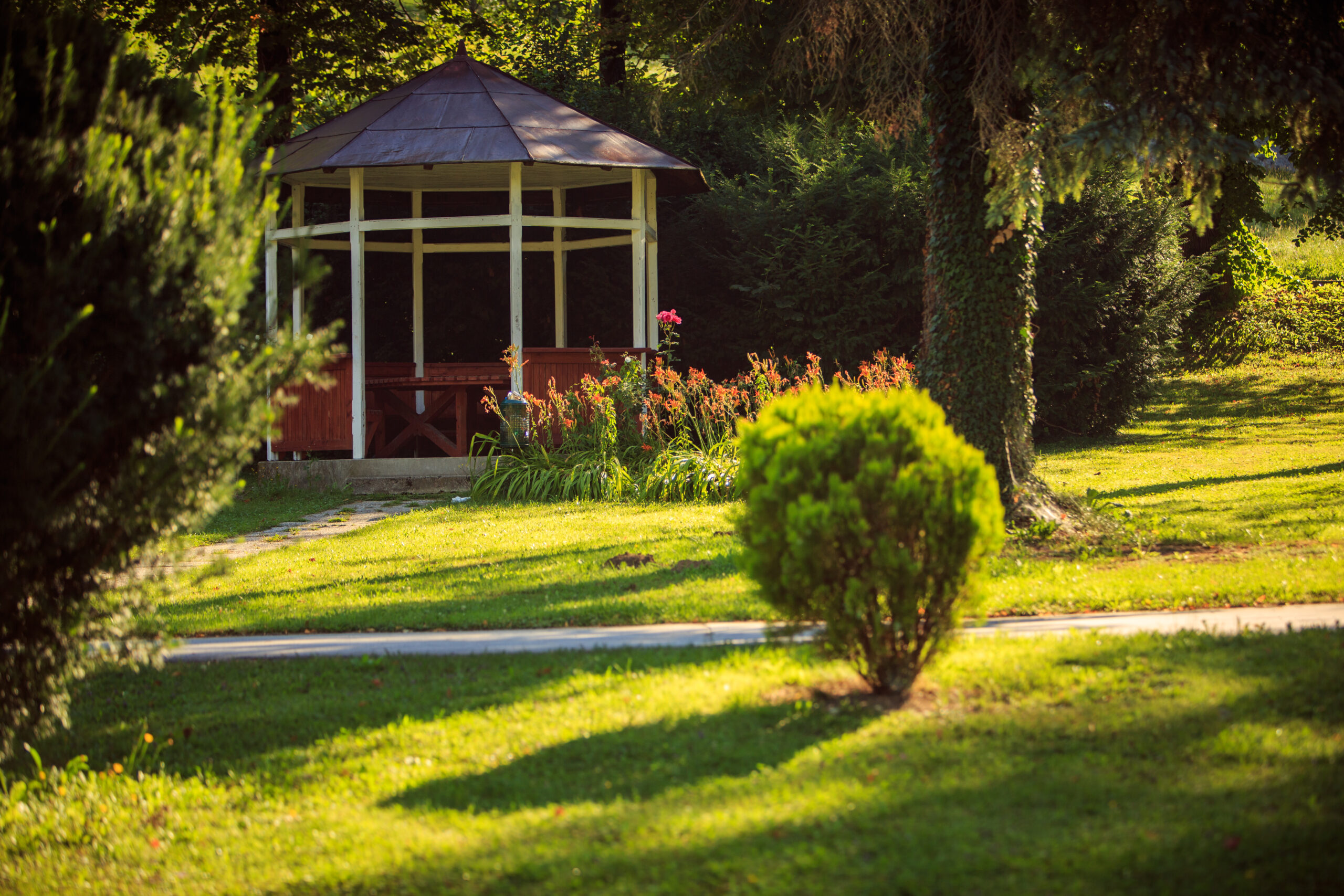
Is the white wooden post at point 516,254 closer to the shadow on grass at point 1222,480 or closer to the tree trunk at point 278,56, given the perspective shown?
the tree trunk at point 278,56

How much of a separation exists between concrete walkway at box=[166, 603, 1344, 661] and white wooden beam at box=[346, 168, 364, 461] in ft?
24.5

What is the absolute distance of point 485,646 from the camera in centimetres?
594

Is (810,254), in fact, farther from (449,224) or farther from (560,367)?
(449,224)

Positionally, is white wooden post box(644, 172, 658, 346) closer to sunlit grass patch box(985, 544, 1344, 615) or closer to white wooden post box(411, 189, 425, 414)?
white wooden post box(411, 189, 425, 414)

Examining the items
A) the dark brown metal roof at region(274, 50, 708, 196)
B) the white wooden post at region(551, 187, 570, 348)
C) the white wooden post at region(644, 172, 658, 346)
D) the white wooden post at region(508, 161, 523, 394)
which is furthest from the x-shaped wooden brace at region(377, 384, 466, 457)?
the dark brown metal roof at region(274, 50, 708, 196)

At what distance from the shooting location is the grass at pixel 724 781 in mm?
3199

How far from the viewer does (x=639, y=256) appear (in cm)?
1388

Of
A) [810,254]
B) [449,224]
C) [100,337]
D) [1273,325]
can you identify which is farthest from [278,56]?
[1273,325]

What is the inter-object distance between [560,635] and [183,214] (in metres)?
3.23

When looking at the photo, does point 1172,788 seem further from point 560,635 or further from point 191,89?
point 191,89

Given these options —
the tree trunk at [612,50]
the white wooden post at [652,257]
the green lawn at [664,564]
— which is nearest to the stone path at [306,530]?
the green lawn at [664,564]

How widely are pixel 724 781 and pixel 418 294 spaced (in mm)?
13846

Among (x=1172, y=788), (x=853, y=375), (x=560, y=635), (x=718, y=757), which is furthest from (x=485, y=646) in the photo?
(x=853, y=375)

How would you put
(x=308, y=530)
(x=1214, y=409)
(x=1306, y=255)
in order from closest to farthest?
1. (x=308, y=530)
2. (x=1214, y=409)
3. (x=1306, y=255)
